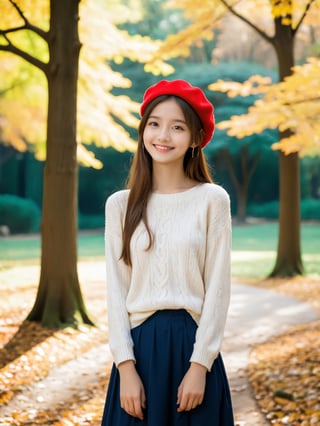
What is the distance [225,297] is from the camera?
2143 mm

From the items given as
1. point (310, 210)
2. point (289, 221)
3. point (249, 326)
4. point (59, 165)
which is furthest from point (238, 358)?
point (310, 210)

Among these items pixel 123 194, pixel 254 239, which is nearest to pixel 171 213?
pixel 123 194

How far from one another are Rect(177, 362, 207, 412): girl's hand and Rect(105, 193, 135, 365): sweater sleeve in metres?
0.22

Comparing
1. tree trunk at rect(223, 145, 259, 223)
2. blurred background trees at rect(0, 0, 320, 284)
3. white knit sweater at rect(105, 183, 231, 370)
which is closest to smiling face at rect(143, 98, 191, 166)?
white knit sweater at rect(105, 183, 231, 370)

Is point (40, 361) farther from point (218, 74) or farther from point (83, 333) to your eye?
point (218, 74)

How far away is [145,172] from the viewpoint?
232 cm

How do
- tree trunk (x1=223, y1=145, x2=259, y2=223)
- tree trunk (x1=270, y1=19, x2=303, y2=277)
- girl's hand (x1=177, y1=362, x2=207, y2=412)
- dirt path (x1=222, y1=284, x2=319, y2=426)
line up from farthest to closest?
tree trunk (x1=223, y1=145, x2=259, y2=223) → tree trunk (x1=270, y1=19, x2=303, y2=277) → dirt path (x1=222, y1=284, x2=319, y2=426) → girl's hand (x1=177, y1=362, x2=207, y2=412)

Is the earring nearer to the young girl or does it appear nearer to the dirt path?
the young girl

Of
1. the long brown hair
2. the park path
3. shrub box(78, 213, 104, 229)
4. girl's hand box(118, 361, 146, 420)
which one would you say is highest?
shrub box(78, 213, 104, 229)

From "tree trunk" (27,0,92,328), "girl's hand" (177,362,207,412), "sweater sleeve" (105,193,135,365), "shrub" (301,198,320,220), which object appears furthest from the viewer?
"shrub" (301,198,320,220)

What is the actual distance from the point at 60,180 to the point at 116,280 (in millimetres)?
4624

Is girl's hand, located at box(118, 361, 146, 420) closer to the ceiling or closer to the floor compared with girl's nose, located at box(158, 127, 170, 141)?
closer to the floor

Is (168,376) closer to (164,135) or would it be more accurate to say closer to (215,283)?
(215,283)

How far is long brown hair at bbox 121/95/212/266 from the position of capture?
2.21 meters
